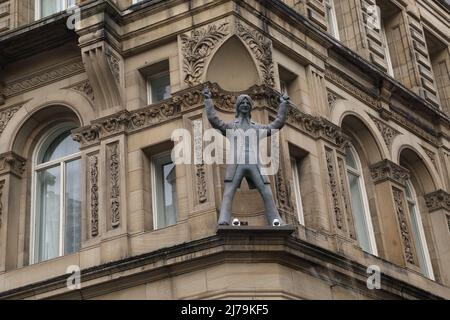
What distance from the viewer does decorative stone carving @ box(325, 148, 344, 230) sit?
2092 cm

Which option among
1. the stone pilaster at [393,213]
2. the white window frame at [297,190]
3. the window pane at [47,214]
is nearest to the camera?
the white window frame at [297,190]

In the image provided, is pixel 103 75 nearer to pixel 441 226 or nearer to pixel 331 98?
pixel 331 98

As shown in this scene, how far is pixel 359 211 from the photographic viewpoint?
23.7 metres

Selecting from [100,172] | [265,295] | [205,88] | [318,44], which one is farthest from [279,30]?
[265,295]

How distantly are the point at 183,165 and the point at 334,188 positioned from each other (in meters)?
3.98

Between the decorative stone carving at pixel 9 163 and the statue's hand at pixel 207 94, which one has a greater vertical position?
the decorative stone carving at pixel 9 163

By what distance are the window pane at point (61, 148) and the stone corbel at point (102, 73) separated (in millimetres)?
1824

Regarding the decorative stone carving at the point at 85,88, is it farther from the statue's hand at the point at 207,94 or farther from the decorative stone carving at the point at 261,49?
the decorative stone carving at the point at 261,49

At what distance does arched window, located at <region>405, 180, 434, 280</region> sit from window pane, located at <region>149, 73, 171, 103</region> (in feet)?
Answer: 27.8

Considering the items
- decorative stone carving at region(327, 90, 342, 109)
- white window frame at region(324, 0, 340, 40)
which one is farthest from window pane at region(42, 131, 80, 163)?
white window frame at region(324, 0, 340, 40)

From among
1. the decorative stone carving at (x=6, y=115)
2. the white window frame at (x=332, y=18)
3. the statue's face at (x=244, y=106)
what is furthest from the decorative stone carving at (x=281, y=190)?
the white window frame at (x=332, y=18)

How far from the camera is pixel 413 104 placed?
2670 centimetres

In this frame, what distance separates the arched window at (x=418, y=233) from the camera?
2509 centimetres

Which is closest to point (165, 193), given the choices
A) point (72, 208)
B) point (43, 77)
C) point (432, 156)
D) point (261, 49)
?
point (72, 208)
